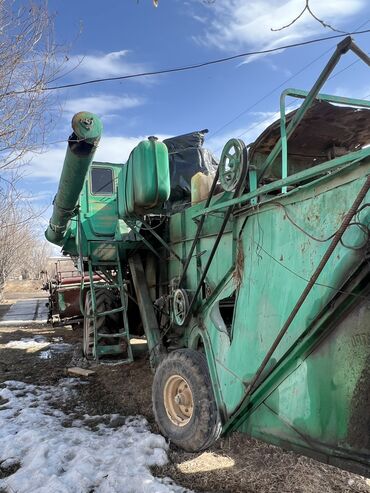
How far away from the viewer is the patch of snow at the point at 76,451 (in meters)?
3.30

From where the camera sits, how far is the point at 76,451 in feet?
12.8

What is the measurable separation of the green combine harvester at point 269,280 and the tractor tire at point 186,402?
0.04 feet

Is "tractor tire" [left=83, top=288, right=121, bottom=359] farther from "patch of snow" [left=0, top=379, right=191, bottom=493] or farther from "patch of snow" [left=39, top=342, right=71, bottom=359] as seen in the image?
"patch of snow" [left=39, top=342, right=71, bottom=359]

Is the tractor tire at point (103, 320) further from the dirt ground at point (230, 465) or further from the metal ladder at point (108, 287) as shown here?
the dirt ground at point (230, 465)

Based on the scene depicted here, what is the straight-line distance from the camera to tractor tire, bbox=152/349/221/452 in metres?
3.61

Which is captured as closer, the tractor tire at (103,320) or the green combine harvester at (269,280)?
the green combine harvester at (269,280)

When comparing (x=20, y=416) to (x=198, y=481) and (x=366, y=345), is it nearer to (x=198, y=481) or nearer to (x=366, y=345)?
(x=198, y=481)

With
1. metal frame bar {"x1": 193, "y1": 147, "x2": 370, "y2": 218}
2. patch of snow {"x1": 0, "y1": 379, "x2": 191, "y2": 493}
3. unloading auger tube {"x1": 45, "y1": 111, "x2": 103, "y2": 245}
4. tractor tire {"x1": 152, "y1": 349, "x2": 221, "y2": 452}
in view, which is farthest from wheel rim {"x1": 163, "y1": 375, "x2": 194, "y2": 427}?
unloading auger tube {"x1": 45, "y1": 111, "x2": 103, "y2": 245}

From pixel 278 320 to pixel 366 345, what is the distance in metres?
0.68

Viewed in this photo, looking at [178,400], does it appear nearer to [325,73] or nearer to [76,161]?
[76,161]

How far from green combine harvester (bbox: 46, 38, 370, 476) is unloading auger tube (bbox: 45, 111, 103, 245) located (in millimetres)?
20

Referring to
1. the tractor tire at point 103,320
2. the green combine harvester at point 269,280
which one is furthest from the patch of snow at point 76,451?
the tractor tire at point 103,320

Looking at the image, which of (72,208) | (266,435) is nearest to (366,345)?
(266,435)

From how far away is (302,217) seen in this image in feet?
9.26
